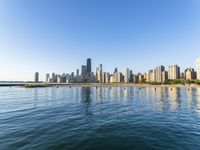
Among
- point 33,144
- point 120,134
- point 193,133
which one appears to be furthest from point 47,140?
point 193,133

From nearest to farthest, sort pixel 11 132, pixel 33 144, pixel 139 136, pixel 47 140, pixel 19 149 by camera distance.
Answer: pixel 19 149, pixel 33 144, pixel 47 140, pixel 139 136, pixel 11 132

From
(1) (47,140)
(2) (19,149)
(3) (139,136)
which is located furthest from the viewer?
(3) (139,136)

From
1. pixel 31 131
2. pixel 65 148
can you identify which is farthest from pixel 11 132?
pixel 65 148

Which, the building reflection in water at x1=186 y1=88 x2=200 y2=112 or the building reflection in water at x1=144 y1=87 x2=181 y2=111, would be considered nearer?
the building reflection in water at x1=144 y1=87 x2=181 y2=111

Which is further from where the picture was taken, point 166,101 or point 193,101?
point 166,101

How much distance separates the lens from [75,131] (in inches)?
583

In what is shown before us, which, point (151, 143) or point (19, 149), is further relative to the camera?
point (151, 143)

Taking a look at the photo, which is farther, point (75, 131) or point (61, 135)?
point (75, 131)

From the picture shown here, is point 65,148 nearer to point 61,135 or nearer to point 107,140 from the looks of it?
point 61,135

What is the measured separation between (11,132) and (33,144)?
5362 mm

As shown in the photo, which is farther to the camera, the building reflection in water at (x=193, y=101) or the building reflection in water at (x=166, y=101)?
the building reflection in water at (x=193, y=101)

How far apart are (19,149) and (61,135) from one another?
4018 millimetres

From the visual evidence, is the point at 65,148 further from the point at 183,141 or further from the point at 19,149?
the point at 183,141

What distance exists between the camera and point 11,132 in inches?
576
